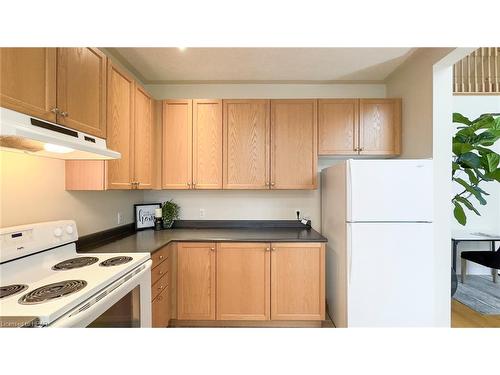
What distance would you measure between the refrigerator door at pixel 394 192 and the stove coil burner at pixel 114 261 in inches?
66.8

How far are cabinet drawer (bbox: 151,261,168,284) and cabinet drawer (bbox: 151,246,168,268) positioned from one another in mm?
38

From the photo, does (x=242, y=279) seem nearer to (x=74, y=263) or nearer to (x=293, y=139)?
(x=74, y=263)

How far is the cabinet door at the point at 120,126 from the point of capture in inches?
74.2

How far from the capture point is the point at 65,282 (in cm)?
123

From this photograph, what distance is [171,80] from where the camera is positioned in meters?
2.87

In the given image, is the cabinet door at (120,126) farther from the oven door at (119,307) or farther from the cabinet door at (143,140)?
the oven door at (119,307)

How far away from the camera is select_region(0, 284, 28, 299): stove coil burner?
43.0 inches

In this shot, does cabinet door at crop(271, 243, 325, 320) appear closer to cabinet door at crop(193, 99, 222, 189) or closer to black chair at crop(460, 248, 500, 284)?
cabinet door at crop(193, 99, 222, 189)

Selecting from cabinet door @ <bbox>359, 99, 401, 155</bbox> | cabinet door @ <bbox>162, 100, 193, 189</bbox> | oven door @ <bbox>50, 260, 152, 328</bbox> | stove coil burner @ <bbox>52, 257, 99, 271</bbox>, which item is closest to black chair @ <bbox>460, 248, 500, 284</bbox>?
cabinet door @ <bbox>359, 99, 401, 155</bbox>

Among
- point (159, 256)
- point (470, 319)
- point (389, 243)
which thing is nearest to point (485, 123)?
point (389, 243)
